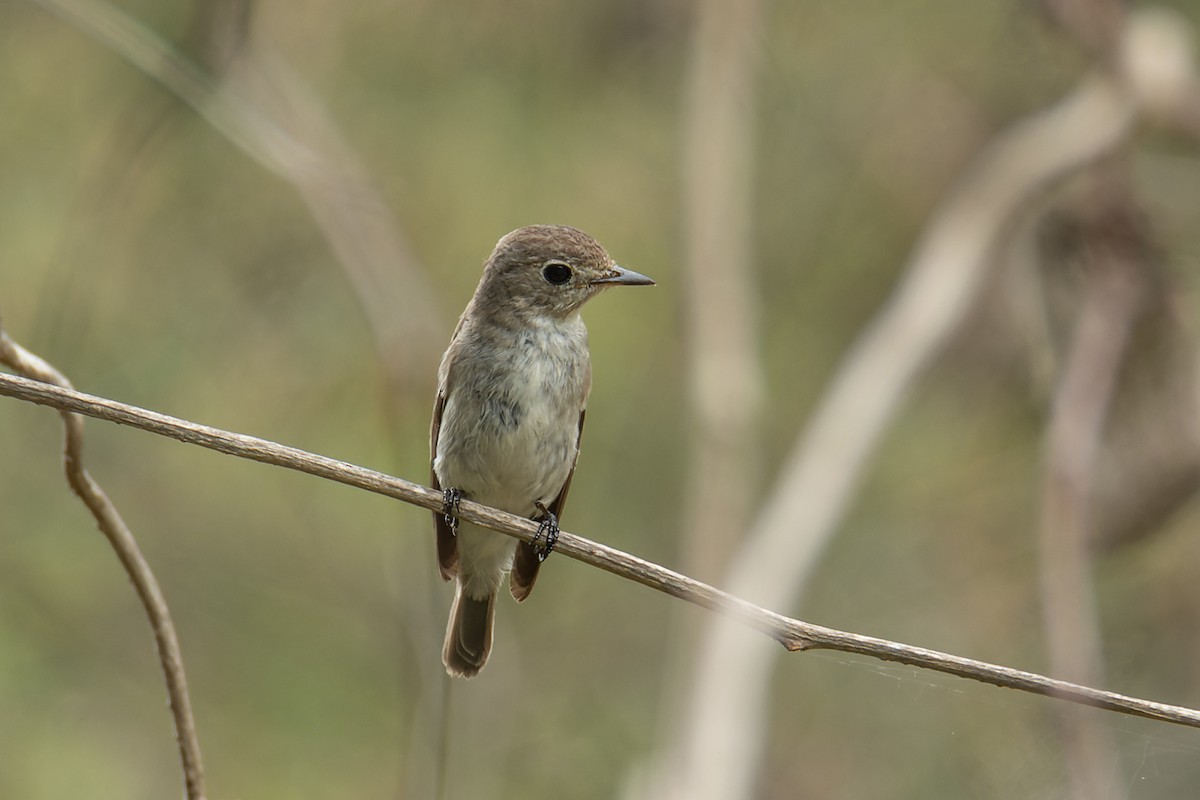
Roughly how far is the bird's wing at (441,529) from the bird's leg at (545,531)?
289 millimetres

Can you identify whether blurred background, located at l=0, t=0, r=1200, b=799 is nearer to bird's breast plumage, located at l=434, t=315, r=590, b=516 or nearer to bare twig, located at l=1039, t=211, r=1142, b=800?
bare twig, located at l=1039, t=211, r=1142, b=800

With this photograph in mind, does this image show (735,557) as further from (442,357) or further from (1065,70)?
(1065,70)

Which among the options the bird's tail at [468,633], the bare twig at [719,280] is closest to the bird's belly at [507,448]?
the bird's tail at [468,633]

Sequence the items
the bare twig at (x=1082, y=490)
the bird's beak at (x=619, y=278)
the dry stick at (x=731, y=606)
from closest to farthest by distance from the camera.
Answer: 1. the dry stick at (x=731, y=606)
2. the bare twig at (x=1082, y=490)
3. the bird's beak at (x=619, y=278)

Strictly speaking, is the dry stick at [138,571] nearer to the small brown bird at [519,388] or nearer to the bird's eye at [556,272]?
the small brown bird at [519,388]

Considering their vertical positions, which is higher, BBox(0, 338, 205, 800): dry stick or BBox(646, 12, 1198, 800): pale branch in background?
BBox(646, 12, 1198, 800): pale branch in background

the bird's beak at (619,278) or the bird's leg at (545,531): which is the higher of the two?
the bird's beak at (619,278)

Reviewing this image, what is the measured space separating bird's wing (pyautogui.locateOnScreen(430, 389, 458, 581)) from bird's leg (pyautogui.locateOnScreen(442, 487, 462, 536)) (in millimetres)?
39

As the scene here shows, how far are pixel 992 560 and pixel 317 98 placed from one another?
12.9 feet

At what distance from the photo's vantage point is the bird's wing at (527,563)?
175 inches

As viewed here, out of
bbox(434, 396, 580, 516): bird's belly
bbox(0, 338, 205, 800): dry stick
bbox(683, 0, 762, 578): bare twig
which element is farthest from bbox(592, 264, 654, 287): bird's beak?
bbox(0, 338, 205, 800): dry stick

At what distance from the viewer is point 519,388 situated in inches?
163

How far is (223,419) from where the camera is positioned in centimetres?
657

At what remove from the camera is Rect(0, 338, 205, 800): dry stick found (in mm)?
2521
